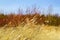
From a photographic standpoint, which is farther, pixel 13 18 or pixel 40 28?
pixel 13 18

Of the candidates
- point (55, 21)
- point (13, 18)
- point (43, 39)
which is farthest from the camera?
point (55, 21)

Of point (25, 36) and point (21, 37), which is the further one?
point (25, 36)

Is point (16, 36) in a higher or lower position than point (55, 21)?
higher

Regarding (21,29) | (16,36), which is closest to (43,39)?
(21,29)

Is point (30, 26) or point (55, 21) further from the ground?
point (30, 26)

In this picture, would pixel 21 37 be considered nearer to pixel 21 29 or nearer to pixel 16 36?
pixel 16 36

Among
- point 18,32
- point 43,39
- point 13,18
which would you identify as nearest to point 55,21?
point 13,18

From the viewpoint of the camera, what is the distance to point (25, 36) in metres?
7.39

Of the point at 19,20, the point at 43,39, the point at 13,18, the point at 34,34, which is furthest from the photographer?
the point at 13,18

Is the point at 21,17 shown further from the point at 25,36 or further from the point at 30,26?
the point at 25,36

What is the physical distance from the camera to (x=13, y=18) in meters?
10.5

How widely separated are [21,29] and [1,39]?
944 millimetres

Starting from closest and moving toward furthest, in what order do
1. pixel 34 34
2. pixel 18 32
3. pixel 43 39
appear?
pixel 18 32 → pixel 34 34 → pixel 43 39

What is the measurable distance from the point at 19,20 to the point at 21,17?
1.00 ft
